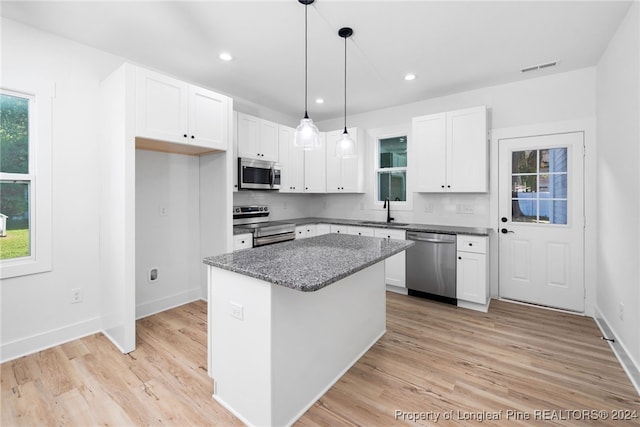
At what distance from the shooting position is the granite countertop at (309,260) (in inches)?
55.8

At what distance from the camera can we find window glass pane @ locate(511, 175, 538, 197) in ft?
11.4

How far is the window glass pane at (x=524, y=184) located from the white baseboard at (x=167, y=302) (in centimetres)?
412

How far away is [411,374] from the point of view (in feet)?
7.07

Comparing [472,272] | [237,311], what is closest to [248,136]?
[237,311]

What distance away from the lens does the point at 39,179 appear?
246 cm

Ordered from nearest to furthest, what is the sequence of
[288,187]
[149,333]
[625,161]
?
[625,161] < [149,333] < [288,187]

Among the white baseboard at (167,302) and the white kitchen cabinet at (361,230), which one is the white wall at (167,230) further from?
the white kitchen cabinet at (361,230)

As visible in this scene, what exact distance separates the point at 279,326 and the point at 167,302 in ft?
8.01

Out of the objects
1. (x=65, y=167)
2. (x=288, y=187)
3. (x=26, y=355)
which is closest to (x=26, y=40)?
(x=65, y=167)

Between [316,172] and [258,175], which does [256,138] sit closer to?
[258,175]

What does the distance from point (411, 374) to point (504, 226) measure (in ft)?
7.99

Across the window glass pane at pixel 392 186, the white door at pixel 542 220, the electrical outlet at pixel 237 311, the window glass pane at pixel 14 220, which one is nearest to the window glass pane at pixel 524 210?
the white door at pixel 542 220

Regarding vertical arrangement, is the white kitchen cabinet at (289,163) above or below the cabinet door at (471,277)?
above

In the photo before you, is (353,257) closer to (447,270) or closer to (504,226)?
(447,270)
